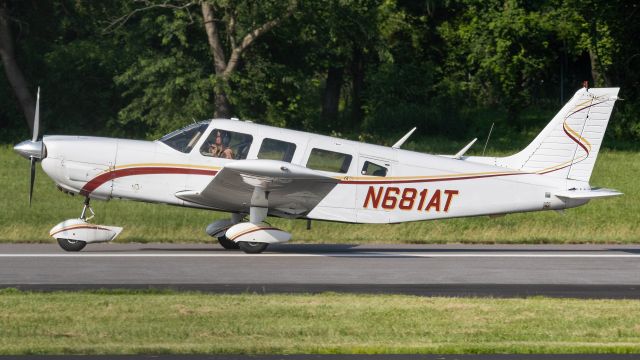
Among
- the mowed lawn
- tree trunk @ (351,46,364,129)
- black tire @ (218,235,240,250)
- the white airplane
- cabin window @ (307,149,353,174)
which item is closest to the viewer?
the white airplane

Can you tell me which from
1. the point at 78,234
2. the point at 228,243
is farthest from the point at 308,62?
the point at 78,234

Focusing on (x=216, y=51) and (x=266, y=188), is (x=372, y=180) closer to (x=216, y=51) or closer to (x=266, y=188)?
(x=266, y=188)

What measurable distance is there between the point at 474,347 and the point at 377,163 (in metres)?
7.31

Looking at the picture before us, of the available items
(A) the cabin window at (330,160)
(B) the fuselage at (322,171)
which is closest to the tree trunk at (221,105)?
(B) the fuselage at (322,171)

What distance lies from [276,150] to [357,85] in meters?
26.7

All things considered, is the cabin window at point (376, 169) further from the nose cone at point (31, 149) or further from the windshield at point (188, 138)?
the nose cone at point (31, 149)

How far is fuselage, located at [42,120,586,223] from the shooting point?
16281 mm

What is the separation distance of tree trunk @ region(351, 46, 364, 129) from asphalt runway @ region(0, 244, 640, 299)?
75.3 feet

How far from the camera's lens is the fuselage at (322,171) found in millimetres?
16281

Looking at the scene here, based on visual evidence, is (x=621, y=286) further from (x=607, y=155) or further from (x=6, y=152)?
(x=6, y=152)

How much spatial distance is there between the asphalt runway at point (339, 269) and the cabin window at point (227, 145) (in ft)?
4.68

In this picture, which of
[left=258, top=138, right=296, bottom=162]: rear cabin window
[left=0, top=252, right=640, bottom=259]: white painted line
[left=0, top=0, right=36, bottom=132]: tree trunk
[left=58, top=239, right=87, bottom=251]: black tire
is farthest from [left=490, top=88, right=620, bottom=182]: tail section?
[left=0, top=0, right=36, bottom=132]: tree trunk

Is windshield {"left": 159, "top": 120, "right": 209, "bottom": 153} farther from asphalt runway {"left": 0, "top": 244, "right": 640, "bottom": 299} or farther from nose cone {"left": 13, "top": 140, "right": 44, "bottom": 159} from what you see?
nose cone {"left": 13, "top": 140, "right": 44, "bottom": 159}

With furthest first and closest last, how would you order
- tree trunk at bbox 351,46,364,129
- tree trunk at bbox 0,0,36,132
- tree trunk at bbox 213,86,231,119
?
tree trunk at bbox 351,46,364,129 → tree trunk at bbox 0,0,36,132 → tree trunk at bbox 213,86,231,119
